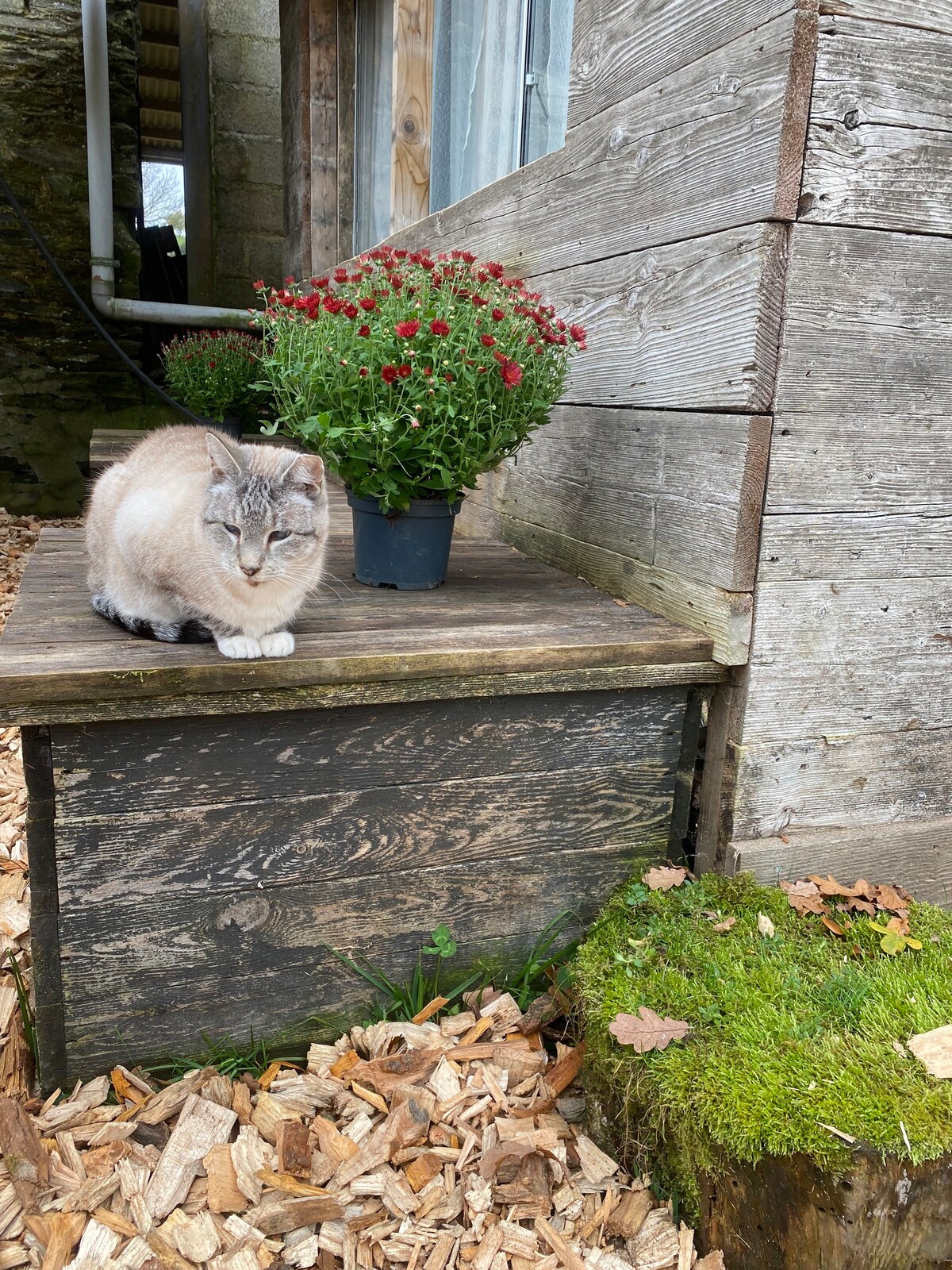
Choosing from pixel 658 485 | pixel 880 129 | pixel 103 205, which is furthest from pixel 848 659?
pixel 103 205

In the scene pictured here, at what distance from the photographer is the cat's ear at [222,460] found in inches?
Result: 72.1

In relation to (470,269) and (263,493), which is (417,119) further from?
(263,493)

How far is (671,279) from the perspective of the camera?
2.13 meters

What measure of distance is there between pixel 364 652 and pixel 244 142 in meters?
8.08

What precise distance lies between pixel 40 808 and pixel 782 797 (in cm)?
161

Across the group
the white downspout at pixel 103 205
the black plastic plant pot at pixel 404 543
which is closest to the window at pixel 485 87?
the black plastic plant pot at pixel 404 543

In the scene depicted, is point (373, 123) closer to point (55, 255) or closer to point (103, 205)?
point (103, 205)

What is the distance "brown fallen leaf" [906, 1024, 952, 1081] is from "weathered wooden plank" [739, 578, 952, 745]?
679mm

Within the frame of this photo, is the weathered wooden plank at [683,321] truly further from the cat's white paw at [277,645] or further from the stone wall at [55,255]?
the stone wall at [55,255]

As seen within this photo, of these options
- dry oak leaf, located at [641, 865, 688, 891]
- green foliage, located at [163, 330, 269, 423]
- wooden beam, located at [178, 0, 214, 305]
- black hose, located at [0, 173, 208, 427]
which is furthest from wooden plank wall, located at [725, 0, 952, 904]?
wooden beam, located at [178, 0, 214, 305]

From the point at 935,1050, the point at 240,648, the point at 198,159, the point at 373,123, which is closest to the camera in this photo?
the point at 935,1050

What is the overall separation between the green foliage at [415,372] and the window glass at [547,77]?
92 centimetres

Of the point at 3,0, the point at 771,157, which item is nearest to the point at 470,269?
the point at 771,157

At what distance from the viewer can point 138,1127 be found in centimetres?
178
